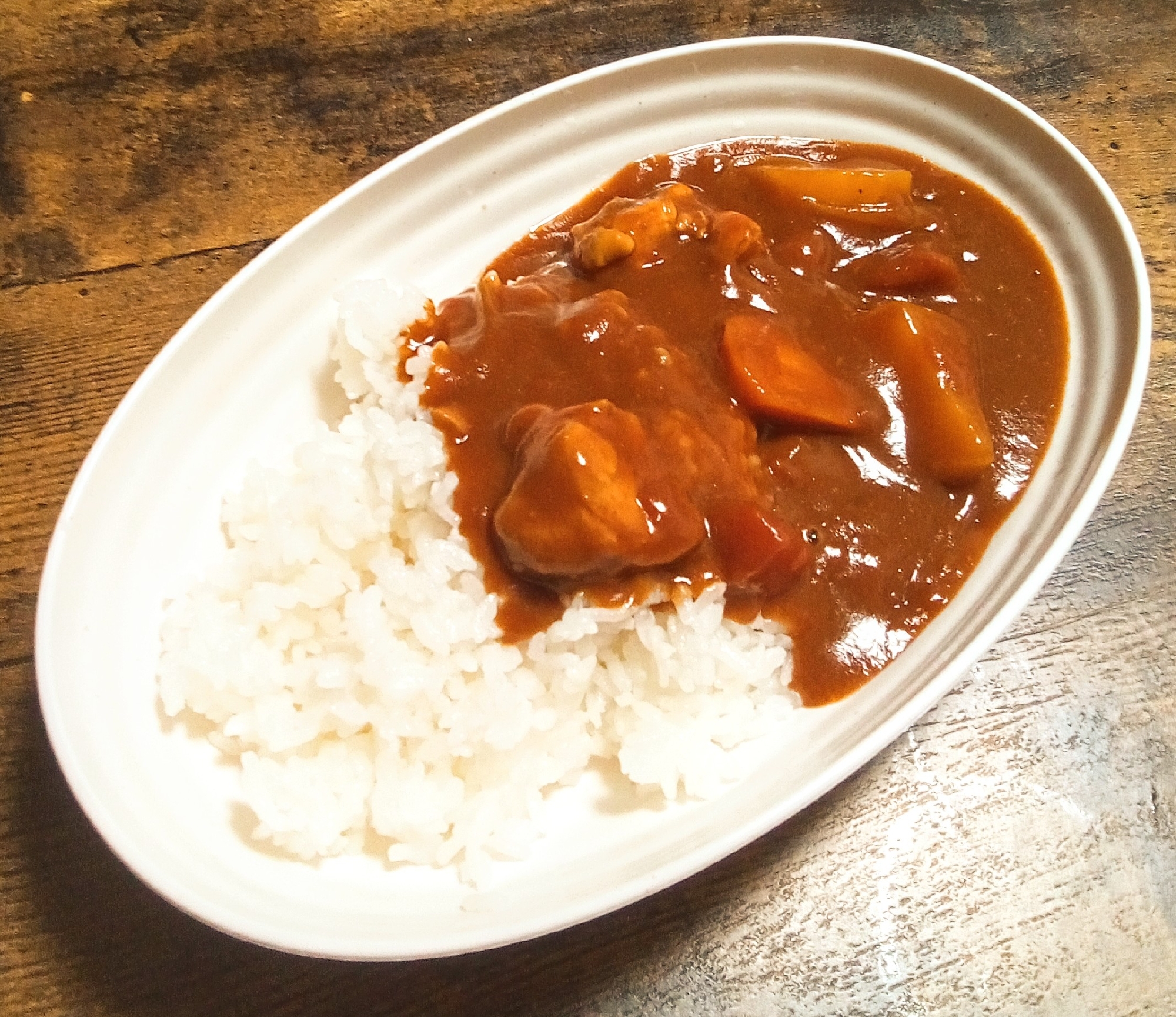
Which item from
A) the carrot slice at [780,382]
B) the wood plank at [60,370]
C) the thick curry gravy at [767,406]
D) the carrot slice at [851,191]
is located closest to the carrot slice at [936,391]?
the thick curry gravy at [767,406]

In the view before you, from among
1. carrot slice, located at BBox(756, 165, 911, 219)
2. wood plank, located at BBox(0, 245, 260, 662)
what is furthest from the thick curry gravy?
wood plank, located at BBox(0, 245, 260, 662)

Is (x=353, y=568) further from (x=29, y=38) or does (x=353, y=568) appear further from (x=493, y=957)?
(x=29, y=38)

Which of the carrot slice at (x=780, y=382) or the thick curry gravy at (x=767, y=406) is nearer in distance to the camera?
the thick curry gravy at (x=767, y=406)

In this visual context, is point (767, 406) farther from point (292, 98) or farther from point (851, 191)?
point (292, 98)

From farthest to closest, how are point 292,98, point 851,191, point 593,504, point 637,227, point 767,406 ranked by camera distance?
point 292,98 < point 851,191 < point 637,227 < point 767,406 < point 593,504

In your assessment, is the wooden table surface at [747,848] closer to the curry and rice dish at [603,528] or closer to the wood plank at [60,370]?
the wood plank at [60,370]

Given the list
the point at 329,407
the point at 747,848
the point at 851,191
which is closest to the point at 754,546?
the point at 747,848
